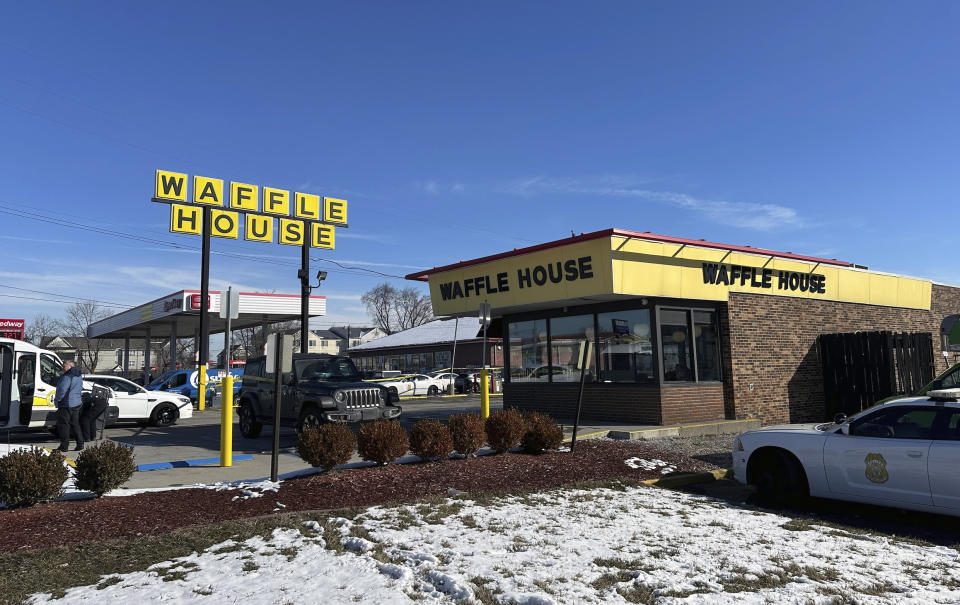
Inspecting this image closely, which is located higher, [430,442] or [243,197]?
[243,197]

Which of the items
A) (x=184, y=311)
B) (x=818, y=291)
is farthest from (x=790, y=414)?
(x=184, y=311)

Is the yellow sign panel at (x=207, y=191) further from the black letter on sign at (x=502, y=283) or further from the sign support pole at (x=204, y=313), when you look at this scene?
the black letter on sign at (x=502, y=283)

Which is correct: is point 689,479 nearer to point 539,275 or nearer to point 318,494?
point 318,494

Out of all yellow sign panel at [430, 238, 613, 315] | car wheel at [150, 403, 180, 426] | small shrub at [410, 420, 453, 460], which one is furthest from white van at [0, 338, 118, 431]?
yellow sign panel at [430, 238, 613, 315]

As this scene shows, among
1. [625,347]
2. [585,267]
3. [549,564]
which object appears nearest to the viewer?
[549,564]

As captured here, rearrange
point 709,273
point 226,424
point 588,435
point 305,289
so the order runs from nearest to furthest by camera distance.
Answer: point 226,424, point 588,435, point 709,273, point 305,289

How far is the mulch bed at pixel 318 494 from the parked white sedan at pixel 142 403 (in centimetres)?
1128


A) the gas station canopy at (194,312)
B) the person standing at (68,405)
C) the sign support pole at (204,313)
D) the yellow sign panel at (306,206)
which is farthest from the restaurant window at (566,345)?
the gas station canopy at (194,312)

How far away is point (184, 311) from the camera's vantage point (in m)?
35.8

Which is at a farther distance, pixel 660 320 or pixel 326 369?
pixel 660 320

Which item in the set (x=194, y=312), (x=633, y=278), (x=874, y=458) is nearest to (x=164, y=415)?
(x=633, y=278)

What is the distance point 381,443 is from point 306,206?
22.3 m

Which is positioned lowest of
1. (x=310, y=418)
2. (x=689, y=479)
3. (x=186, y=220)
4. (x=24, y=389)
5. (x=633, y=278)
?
(x=689, y=479)

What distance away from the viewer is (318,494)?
816 centimetres
